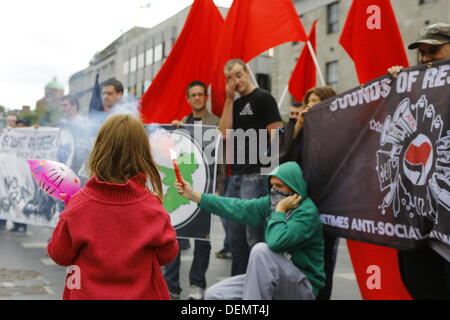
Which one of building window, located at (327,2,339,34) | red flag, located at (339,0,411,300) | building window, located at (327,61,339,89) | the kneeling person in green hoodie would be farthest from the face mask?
building window, located at (327,2,339,34)

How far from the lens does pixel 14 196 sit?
855 cm

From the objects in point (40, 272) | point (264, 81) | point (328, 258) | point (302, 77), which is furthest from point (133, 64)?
point (328, 258)

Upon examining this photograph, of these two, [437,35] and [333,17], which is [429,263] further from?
[333,17]

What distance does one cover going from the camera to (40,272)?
5824mm

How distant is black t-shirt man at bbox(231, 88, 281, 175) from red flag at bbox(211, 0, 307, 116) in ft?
2.58

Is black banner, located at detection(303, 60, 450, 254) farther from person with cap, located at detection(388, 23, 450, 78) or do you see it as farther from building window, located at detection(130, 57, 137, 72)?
building window, located at detection(130, 57, 137, 72)

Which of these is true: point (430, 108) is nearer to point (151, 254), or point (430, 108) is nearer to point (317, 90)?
point (317, 90)

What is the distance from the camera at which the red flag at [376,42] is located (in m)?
4.37

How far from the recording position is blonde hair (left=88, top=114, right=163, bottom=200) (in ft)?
8.32

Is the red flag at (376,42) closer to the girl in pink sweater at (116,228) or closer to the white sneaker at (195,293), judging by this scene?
the white sneaker at (195,293)

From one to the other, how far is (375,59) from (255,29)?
161 cm

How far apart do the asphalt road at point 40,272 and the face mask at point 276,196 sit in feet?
5.21
